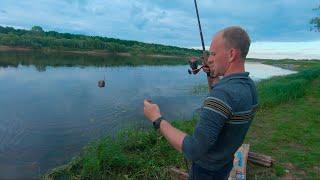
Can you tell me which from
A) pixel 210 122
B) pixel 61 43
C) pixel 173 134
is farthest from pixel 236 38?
pixel 61 43

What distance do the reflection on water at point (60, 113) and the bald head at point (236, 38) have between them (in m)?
7.98

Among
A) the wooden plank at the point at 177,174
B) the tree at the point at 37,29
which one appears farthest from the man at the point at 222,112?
the tree at the point at 37,29

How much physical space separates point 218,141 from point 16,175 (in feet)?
25.9

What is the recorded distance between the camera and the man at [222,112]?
9.40 ft

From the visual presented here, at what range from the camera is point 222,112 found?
284 cm

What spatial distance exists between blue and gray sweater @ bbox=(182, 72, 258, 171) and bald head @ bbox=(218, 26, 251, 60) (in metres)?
0.24

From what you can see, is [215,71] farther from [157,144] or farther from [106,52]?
[106,52]

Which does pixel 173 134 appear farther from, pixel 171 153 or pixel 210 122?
pixel 171 153

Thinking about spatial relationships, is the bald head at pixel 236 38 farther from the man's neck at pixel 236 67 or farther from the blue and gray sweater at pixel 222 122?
the blue and gray sweater at pixel 222 122

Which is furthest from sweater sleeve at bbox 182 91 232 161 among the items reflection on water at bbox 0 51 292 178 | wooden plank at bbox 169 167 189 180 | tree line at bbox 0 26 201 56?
tree line at bbox 0 26 201 56

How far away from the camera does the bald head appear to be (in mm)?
2969

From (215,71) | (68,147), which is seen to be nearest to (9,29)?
(68,147)

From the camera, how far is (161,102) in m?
21.2

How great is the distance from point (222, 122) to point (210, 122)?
0.11 meters
